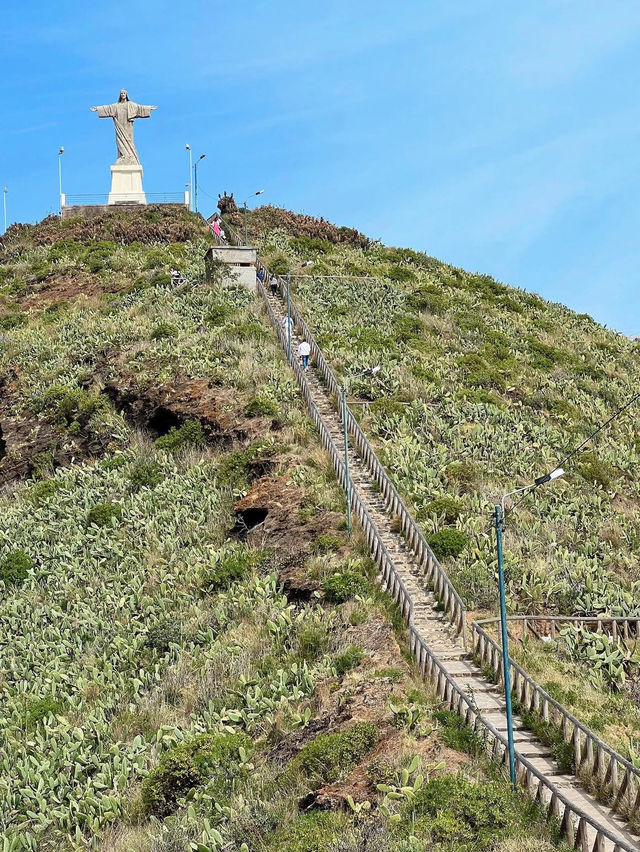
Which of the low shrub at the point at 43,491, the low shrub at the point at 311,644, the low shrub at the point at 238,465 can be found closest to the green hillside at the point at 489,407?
the low shrub at the point at 311,644

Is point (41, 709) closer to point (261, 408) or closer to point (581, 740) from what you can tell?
point (581, 740)

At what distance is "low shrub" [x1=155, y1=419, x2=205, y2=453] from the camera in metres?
36.6

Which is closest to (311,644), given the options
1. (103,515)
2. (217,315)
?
(103,515)

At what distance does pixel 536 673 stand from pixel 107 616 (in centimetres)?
1214

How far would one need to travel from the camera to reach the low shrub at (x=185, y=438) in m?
36.6

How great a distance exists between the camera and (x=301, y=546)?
A: 2759 cm

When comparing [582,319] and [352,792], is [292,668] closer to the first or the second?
[352,792]

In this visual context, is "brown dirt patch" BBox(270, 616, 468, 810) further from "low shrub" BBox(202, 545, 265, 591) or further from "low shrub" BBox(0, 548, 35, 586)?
"low shrub" BBox(0, 548, 35, 586)

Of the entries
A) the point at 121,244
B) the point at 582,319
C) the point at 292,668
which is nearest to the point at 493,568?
the point at 292,668

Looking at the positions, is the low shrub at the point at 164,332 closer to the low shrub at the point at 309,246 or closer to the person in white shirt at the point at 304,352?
the person in white shirt at the point at 304,352

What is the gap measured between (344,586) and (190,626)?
4.29 metres

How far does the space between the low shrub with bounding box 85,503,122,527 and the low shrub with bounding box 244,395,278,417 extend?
5682 mm

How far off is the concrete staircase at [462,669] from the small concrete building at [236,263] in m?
18.3

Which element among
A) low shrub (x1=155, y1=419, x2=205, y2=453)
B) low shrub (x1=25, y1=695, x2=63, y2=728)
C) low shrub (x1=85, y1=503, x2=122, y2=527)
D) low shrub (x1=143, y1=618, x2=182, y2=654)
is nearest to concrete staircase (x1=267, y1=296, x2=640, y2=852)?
low shrub (x1=155, y1=419, x2=205, y2=453)
